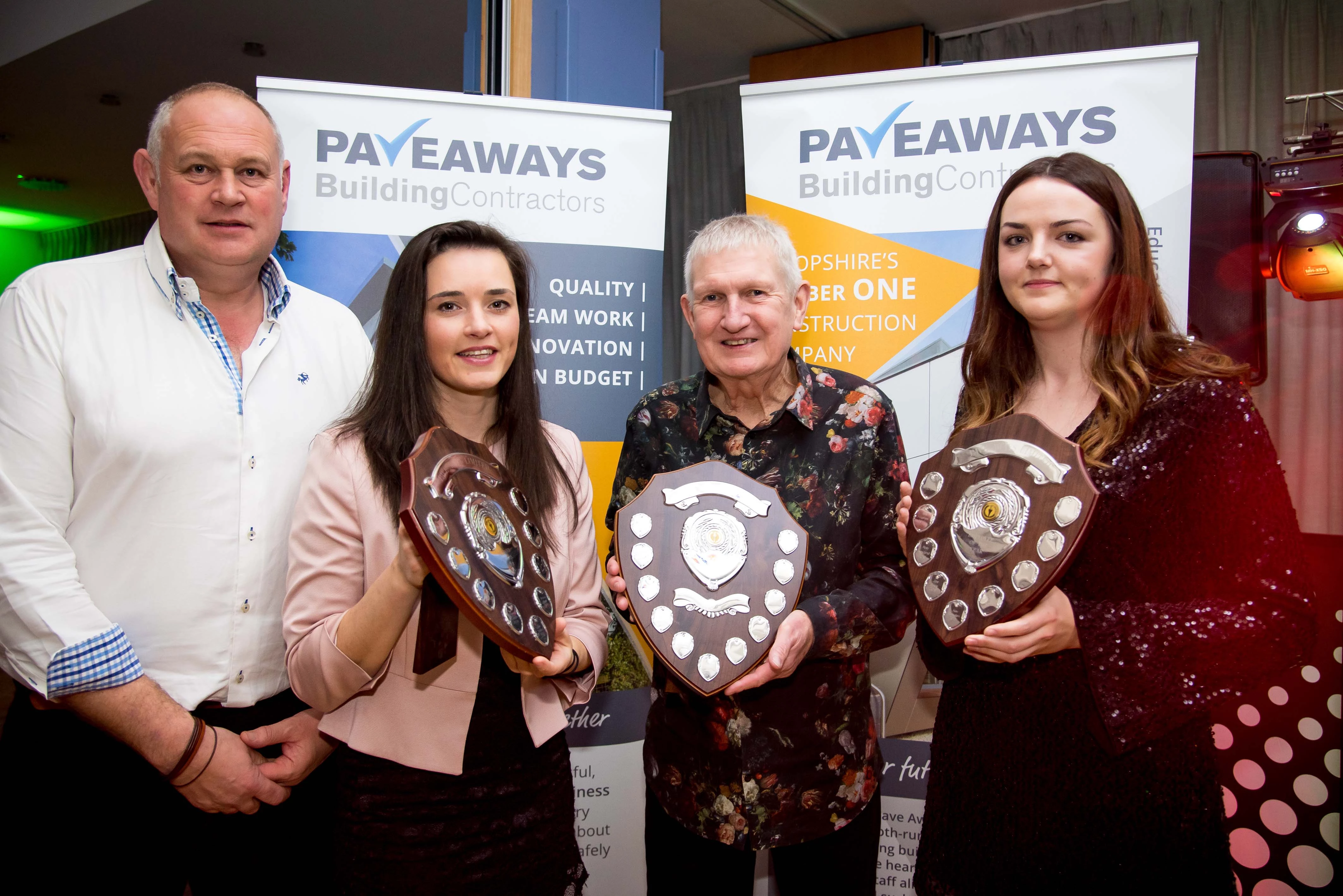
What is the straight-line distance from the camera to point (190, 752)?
5.55 feet

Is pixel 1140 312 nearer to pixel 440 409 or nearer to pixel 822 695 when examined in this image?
pixel 822 695

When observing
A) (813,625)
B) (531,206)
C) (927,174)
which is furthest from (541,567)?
(927,174)

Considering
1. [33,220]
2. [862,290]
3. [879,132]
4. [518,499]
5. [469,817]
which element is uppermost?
[33,220]

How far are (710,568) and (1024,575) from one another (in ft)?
1.86

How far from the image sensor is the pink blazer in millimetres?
1588

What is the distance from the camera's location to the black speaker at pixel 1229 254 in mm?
3250

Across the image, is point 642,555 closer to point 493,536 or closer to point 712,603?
point 712,603

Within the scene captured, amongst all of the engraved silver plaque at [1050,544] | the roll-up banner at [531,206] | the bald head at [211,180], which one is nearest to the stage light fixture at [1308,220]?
the roll-up banner at [531,206]

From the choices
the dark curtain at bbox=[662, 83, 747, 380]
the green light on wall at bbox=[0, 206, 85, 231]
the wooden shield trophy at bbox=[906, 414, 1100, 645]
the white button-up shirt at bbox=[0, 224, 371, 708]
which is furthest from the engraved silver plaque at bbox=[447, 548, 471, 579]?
the green light on wall at bbox=[0, 206, 85, 231]

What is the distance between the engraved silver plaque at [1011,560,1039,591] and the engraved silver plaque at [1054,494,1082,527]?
0.27 feet

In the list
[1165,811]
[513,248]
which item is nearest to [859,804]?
[1165,811]

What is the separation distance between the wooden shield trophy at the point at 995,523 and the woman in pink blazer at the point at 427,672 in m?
0.70

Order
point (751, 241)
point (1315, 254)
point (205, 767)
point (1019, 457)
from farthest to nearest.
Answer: point (1315, 254), point (751, 241), point (205, 767), point (1019, 457)

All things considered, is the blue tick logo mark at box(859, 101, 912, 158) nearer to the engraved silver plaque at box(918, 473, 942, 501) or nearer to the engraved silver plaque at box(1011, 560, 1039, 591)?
the engraved silver plaque at box(918, 473, 942, 501)
